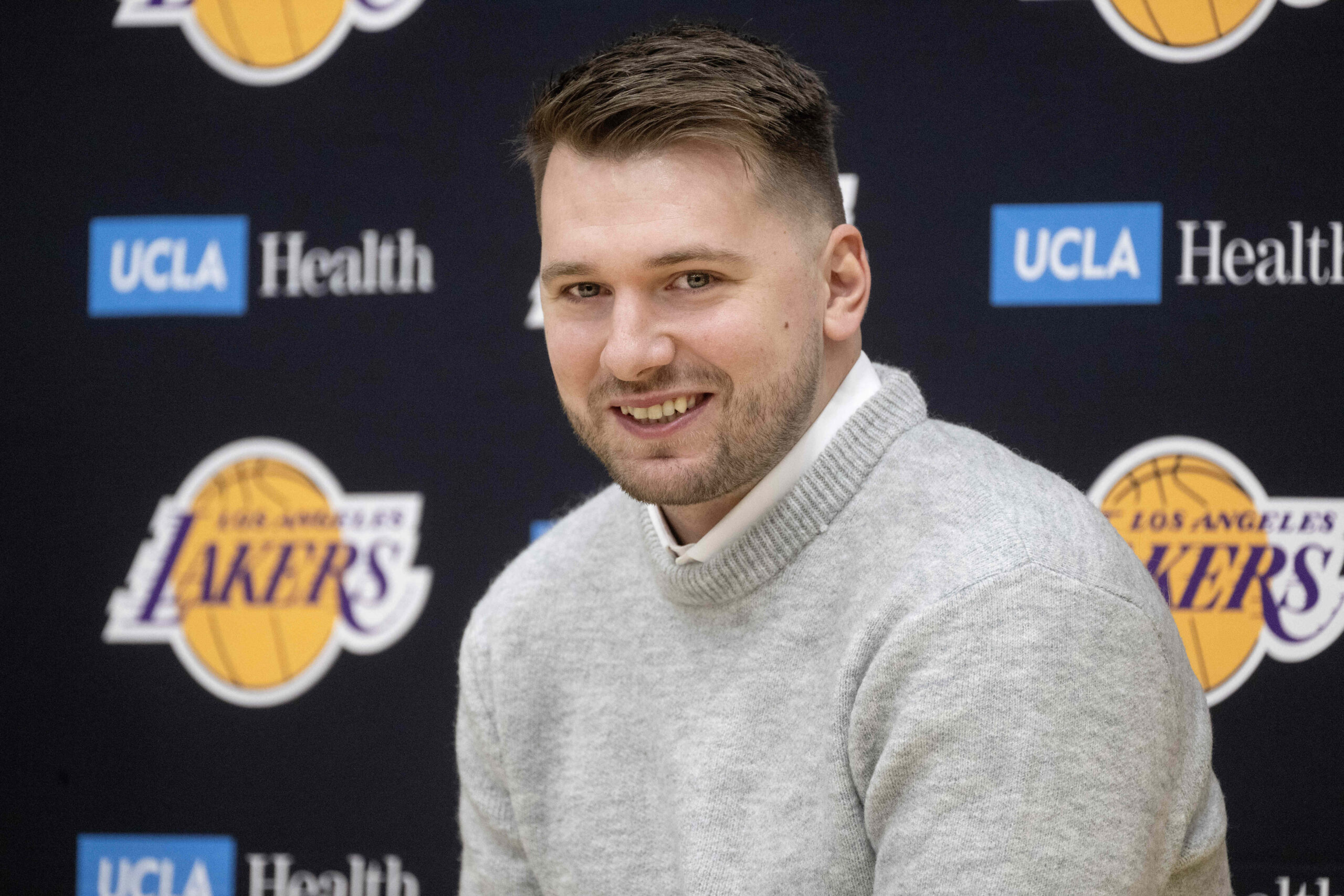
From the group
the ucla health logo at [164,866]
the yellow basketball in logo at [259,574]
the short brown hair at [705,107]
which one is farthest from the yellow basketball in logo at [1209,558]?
the ucla health logo at [164,866]

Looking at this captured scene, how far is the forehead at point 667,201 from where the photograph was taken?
37.9 inches

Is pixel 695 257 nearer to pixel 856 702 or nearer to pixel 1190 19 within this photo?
pixel 856 702

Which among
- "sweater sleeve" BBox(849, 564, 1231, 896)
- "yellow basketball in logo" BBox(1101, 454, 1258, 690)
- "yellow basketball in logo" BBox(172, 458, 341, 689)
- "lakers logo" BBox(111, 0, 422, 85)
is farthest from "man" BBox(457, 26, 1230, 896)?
"lakers logo" BBox(111, 0, 422, 85)

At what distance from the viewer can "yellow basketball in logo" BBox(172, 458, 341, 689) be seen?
1824 mm

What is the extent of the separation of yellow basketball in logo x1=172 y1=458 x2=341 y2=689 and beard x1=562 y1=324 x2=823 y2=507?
913mm

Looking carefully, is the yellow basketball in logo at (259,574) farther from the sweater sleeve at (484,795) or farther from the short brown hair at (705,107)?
the short brown hair at (705,107)

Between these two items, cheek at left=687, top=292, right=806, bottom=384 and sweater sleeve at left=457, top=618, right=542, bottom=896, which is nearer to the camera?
cheek at left=687, top=292, right=806, bottom=384

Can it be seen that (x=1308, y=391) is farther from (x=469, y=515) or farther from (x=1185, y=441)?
(x=469, y=515)

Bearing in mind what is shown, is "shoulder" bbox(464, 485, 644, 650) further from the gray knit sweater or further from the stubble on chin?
the stubble on chin

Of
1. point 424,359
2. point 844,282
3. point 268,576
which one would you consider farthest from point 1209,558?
point 268,576

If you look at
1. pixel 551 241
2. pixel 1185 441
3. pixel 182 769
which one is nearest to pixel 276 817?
pixel 182 769

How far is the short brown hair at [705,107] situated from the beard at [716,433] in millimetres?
146

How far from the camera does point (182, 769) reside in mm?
1843

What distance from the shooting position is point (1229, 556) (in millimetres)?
1662
